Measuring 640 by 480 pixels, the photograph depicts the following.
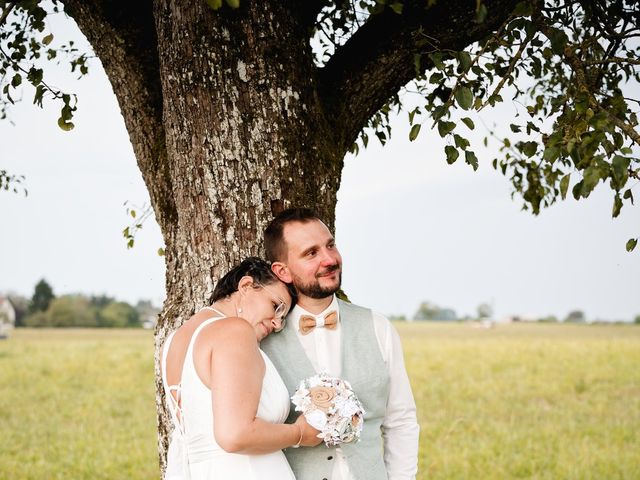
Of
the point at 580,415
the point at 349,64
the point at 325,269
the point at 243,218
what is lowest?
the point at 580,415

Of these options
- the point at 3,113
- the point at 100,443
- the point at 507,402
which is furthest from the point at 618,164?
the point at 507,402

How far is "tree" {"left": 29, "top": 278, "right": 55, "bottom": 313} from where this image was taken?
76.3 metres

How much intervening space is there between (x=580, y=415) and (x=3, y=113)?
44.4 ft

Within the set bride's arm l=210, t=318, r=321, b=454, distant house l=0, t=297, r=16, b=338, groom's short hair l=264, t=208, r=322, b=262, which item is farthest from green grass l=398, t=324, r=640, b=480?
distant house l=0, t=297, r=16, b=338

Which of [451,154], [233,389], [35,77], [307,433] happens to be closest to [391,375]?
[307,433]

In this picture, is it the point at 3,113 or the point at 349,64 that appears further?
the point at 3,113

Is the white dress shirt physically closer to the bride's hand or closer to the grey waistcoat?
the grey waistcoat

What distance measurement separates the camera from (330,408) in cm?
359

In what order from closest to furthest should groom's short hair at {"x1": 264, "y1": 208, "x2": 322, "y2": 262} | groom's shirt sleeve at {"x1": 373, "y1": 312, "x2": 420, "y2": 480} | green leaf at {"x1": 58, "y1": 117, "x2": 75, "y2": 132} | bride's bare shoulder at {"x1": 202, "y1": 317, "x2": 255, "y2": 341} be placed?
1. bride's bare shoulder at {"x1": 202, "y1": 317, "x2": 255, "y2": 341}
2. groom's short hair at {"x1": 264, "y1": 208, "x2": 322, "y2": 262}
3. groom's shirt sleeve at {"x1": 373, "y1": 312, "x2": 420, "y2": 480}
4. green leaf at {"x1": 58, "y1": 117, "x2": 75, "y2": 132}

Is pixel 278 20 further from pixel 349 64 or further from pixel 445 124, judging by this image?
pixel 445 124

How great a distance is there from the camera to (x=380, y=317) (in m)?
4.20

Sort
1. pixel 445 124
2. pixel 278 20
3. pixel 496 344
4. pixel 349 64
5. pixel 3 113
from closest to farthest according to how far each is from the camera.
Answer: pixel 445 124 < pixel 278 20 < pixel 349 64 < pixel 3 113 < pixel 496 344

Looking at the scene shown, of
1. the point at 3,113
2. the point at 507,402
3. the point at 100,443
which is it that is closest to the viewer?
the point at 3,113

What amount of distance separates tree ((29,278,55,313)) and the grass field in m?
50.1
